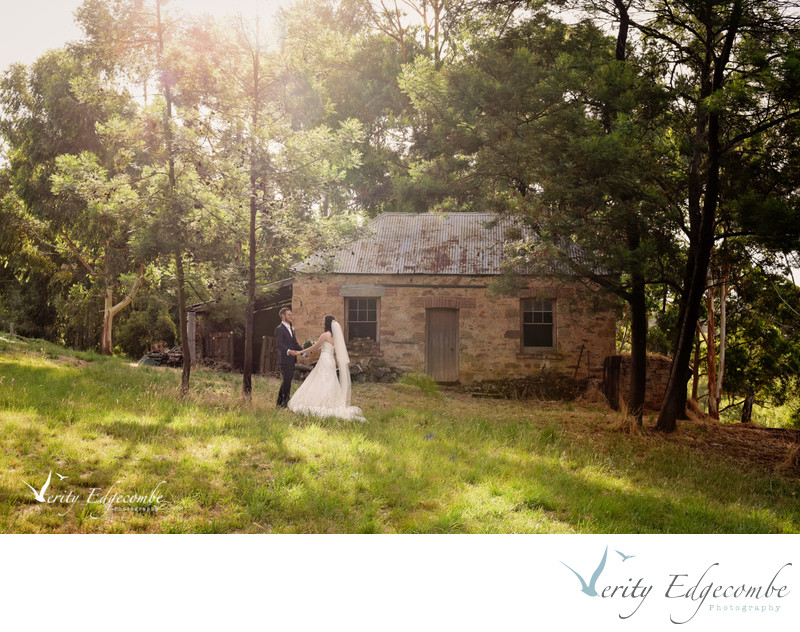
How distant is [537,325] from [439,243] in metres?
2.87

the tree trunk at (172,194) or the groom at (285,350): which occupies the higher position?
the tree trunk at (172,194)

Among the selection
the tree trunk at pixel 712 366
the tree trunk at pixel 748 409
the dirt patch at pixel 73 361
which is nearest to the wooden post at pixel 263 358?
the dirt patch at pixel 73 361

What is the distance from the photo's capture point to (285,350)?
7.09 m

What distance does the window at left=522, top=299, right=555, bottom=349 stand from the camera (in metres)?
11.3

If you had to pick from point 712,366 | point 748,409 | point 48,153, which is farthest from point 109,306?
point 748,409

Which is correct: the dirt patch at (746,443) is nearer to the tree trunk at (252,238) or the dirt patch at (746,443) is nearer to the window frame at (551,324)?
the window frame at (551,324)

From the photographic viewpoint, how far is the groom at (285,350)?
7070 mm

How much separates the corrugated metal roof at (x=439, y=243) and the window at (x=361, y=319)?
1.42m

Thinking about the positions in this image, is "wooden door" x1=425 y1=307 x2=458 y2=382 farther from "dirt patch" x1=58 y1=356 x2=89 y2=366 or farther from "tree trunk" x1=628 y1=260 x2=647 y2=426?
"dirt patch" x1=58 y1=356 x2=89 y2=366

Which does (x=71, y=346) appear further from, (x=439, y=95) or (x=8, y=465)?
(x=439, y=95)

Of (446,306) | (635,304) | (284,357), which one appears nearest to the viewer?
(284,357)

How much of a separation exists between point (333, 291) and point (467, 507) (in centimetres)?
457

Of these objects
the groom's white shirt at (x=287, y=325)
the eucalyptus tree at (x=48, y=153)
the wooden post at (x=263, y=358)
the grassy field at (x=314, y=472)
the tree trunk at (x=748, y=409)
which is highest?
the eucalyptus tree at (x=48, y=153)
